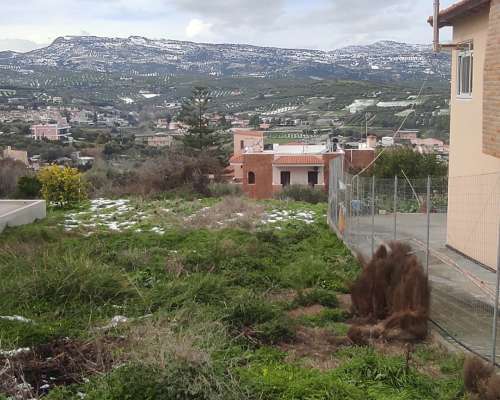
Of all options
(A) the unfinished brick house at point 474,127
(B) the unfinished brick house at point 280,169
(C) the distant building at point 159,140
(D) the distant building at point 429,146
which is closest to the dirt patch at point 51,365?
(A) the unfinished brick house at point 474,127

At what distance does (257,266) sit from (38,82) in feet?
254

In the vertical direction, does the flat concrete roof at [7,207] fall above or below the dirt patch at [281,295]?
above

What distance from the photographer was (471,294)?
9266 millimetres

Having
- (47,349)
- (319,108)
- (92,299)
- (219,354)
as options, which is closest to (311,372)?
(219,354)

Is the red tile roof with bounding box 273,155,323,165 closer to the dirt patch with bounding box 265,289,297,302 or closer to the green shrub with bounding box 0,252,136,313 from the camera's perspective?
the dirt patch with bounding box 265,289,297,302

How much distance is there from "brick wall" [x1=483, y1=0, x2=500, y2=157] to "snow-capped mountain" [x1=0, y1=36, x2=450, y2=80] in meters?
62.1

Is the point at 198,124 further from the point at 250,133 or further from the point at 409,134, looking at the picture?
the point at 409,134

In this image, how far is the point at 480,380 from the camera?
509 centimetres

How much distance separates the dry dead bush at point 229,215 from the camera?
48.7ft

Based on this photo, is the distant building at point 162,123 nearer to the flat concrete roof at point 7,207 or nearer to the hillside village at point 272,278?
the hillside village at point 272,278

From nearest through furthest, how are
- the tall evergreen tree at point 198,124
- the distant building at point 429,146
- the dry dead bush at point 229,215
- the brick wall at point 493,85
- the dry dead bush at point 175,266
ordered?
1. the brick wall at point 493,85
2. the dry dead bush at point 175,266
3. the dry dead bush at point 229,215
4. the distant building at point 429,146
5. the tall evergreen tree at point 198,124

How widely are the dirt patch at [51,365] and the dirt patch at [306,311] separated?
2.75 m

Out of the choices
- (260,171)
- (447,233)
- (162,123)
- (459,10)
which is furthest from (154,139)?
(459,10)

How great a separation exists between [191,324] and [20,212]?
976 cm
